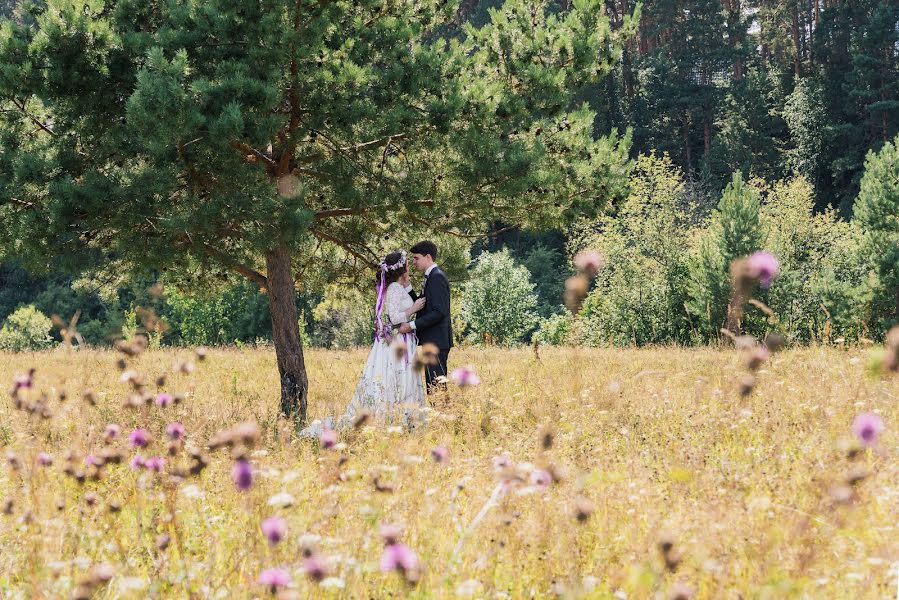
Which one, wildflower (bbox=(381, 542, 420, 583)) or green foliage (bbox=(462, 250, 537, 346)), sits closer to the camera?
wildflower (bbox=(381, 542, 420, 583))

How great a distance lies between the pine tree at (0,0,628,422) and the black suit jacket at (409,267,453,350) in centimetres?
107

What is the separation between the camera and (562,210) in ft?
26.4

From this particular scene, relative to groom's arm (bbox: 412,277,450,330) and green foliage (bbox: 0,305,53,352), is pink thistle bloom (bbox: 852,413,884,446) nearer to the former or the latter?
groom's arm (bbox: 412,277,450,330)

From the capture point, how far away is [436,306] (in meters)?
6.59

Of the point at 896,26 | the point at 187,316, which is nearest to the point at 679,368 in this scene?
the point at 187,316

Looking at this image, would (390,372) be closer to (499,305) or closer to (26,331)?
(499,305)

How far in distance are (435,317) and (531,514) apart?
3.74m

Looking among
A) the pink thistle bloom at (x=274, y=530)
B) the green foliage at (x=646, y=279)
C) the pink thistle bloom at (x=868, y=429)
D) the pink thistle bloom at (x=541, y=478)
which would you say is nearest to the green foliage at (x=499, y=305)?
the green foliage at (x=646, y=279)

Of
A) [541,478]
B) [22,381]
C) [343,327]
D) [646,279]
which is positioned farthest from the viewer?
[343,327]

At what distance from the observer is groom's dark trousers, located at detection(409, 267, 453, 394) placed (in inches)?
259

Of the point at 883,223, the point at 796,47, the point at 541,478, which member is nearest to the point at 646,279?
the point at 883,223

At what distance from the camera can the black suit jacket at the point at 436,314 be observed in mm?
6586

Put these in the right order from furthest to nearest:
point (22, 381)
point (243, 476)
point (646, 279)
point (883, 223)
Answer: point (646, 279)
point (883, 223)
point (22, 381)
point (243, 476)

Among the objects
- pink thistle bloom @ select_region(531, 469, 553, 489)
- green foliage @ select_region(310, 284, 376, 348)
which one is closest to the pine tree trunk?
pink thistle bloom @ select_region(531, 469, 553, 489)
